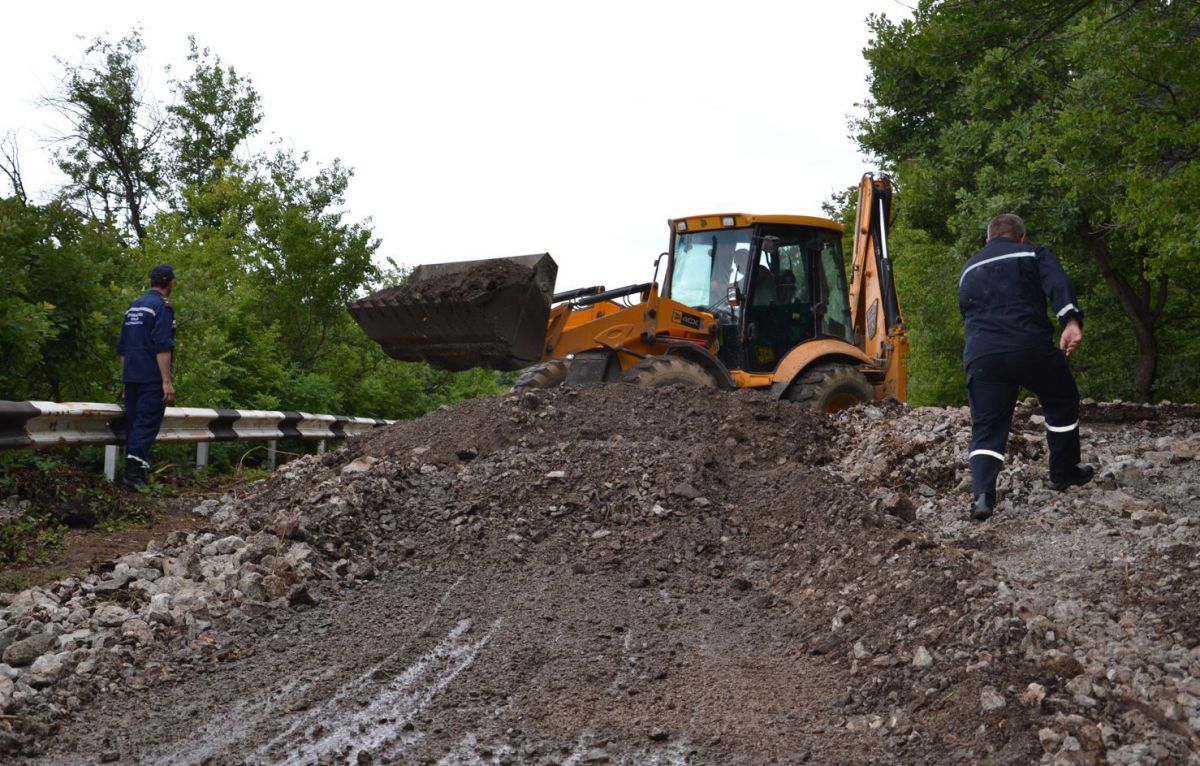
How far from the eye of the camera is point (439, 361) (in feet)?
39.9

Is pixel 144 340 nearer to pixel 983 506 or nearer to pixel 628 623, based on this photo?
pixel 628 623

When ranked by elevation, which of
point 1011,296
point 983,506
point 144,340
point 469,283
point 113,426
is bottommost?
point 113,426

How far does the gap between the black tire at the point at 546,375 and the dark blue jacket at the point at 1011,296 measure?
560 cm

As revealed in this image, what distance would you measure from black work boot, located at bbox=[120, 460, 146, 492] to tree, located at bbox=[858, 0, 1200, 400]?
8.36 meters

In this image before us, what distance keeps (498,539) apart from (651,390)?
3.79m

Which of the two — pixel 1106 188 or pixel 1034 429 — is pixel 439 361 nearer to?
pixel 1034 429

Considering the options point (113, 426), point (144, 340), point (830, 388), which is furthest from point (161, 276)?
point (830, 388)

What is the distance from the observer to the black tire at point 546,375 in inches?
483

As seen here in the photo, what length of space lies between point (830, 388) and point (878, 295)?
2492 millimetres

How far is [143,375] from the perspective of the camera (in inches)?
389

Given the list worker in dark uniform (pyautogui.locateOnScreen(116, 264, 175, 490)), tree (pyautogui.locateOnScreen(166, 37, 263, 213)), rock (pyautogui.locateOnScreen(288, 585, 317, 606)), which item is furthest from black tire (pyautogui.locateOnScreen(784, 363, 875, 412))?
tree (pyautogui.locateOnScreen(166, 37, 263, 213))

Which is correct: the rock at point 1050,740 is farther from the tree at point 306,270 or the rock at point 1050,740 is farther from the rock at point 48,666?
the tree at point 306,270

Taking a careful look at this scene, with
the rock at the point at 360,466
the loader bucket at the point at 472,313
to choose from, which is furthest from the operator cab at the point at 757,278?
the rock at the point at 360,466

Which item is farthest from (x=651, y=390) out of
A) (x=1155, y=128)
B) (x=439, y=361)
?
(x=1155, y=128)
